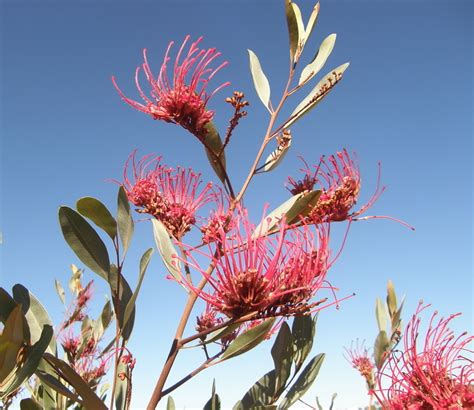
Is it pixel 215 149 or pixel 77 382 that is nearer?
pixel 77 382

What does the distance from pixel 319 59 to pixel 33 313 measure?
4.59ft

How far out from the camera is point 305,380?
162 cm

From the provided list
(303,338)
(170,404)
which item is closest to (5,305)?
(303,338)

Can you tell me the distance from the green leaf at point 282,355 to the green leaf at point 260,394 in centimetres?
2

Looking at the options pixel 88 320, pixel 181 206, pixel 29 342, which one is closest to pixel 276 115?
pixel 181 206

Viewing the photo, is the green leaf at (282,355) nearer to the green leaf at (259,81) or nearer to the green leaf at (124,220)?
the green leaf at (124,220)

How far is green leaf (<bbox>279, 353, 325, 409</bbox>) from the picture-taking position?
159cm

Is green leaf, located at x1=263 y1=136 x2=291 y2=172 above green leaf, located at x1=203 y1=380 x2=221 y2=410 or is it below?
above

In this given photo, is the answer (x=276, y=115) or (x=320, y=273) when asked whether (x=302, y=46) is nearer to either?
(x=276, y=115)

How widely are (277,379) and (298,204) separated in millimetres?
557

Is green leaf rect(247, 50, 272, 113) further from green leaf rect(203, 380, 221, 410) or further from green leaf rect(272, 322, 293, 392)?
green leaf rect(203, 380, 221, 410)

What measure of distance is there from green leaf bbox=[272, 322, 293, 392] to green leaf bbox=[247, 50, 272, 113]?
85 centimetres

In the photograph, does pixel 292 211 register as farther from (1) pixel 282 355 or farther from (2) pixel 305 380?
(2) pixel 305 380

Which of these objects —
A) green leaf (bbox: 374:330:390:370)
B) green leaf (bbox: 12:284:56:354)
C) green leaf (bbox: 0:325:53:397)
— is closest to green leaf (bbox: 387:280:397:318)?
green leaf (bbox: 374:330:390:370)
